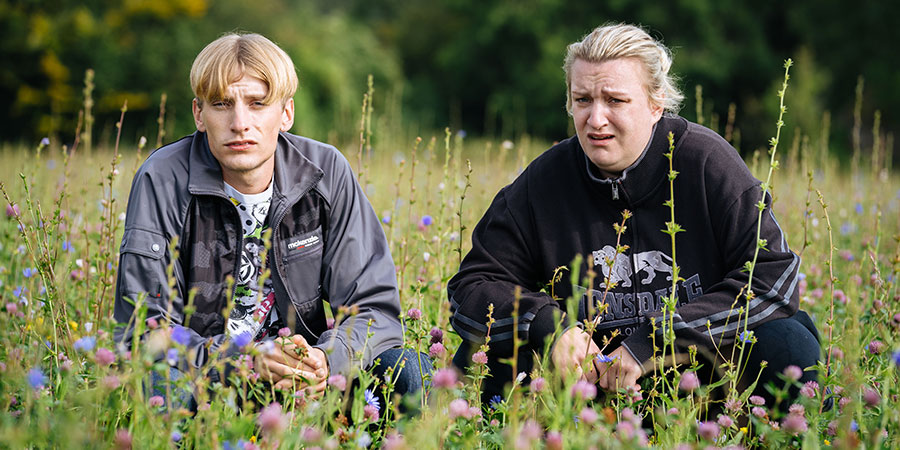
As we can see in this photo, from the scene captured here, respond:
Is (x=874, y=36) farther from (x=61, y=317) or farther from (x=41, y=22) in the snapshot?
(x=61, y=317)

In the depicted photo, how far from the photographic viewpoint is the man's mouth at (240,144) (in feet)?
7.79

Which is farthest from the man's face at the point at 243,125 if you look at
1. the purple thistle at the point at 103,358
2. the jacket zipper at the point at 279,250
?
the purple thistle at the point at 103,358

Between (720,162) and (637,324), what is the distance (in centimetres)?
59

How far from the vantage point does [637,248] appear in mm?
2551

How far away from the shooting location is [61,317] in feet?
8.46

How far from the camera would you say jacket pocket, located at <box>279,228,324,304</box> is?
8.19 feet

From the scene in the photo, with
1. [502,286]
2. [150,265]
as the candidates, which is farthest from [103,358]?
[502,286]

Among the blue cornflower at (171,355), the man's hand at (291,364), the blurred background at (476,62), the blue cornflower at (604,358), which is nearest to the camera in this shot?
the blue cornflower at (171,355)

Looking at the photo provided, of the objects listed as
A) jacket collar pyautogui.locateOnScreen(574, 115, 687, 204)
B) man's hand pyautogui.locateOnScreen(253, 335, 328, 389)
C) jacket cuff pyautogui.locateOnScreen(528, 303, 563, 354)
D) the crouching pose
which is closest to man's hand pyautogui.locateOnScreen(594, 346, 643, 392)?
the crouching pose

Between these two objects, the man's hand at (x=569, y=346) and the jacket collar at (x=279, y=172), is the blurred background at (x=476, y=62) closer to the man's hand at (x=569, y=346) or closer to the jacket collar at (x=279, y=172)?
the jacket collar at (x=279, y=172)

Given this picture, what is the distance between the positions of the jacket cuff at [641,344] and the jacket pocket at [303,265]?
1.01 metres

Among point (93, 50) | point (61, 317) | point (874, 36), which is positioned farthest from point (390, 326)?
point (874, 36)

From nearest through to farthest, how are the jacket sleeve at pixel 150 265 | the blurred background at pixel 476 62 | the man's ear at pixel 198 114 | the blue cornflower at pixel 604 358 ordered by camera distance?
the blue cornflower at pixel 604 358, the jacket sleeve at pixel 150 265, the man's ear at pixel 198 114, the blurred background at pixel 476 62

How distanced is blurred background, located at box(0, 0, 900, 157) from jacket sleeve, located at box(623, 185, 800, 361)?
515 inches
